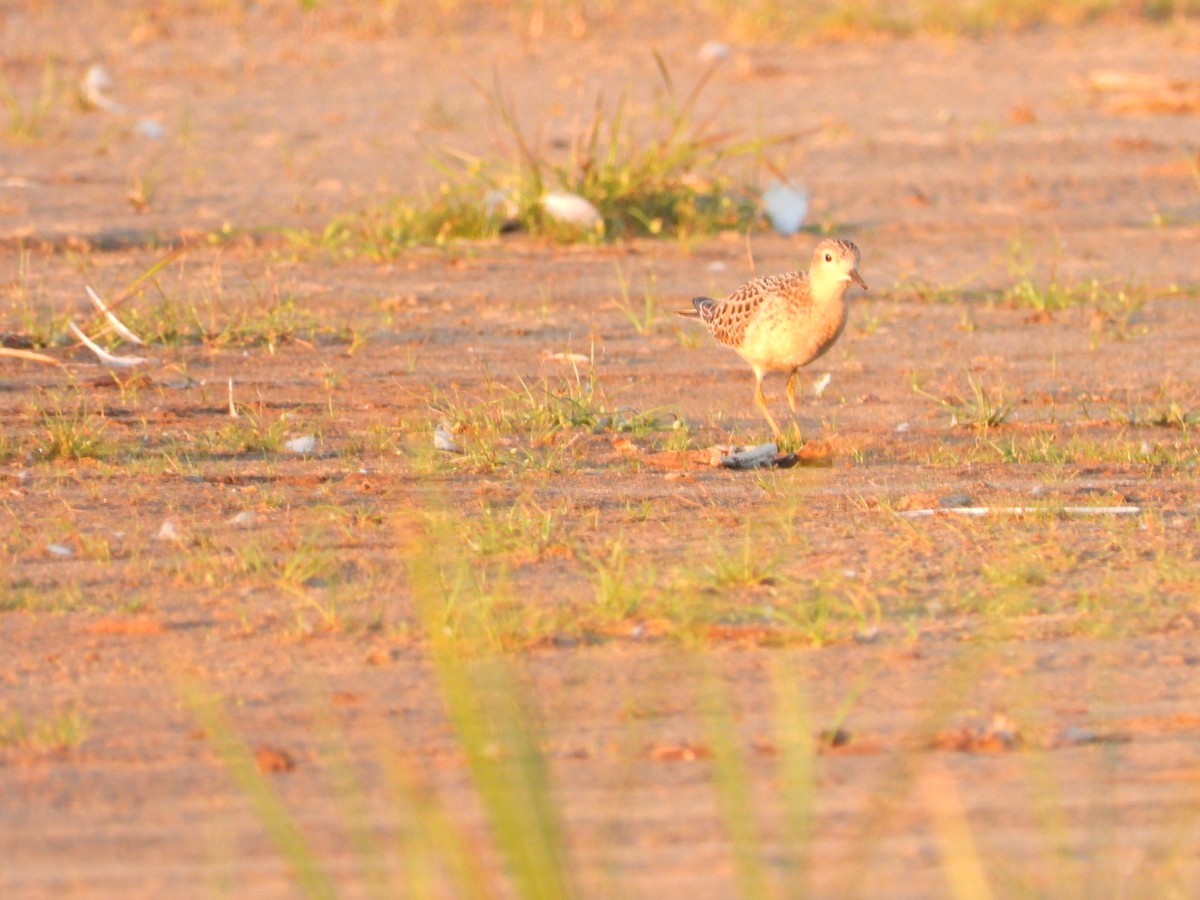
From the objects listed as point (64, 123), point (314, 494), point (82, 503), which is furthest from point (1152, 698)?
point (64, 123)

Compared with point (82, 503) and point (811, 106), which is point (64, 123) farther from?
point (82, 503)

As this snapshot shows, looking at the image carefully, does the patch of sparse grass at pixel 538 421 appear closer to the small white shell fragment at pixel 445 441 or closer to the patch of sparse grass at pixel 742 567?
the small white shell fragment at pixel 445 441

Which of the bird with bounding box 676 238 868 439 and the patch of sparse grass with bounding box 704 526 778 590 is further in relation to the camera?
the bird with bounding box 676 238 868 439

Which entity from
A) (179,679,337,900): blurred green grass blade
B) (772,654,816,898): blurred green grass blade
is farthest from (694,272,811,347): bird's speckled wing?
(179,679,337,900): blurred green grass blade

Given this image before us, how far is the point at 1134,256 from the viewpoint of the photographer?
911 centimetres

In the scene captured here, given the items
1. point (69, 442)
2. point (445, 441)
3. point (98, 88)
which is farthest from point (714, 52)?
point (69, 442)

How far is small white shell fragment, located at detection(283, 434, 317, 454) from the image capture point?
578 cm

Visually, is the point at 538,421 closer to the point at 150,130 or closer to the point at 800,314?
the point at 800,314

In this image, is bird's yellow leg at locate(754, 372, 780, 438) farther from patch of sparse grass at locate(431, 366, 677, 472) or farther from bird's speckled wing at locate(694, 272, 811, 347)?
patch of sparse grass at locate(431, 366, 677, 472)

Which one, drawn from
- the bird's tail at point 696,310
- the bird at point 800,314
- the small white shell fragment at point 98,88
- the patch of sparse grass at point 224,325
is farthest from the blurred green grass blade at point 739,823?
the small white shell fragment at point 98,88

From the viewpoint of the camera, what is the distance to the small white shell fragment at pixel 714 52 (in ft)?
46.6

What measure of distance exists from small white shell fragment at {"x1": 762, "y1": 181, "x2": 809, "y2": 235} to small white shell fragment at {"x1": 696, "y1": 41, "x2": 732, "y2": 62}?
488cm

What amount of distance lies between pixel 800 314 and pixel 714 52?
843 cm

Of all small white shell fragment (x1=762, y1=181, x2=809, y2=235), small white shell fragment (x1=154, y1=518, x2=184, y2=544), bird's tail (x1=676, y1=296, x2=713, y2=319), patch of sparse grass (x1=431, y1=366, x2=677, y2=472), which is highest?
small white shell fragment (x1=762, y1=181, x2=809, y2=235)
